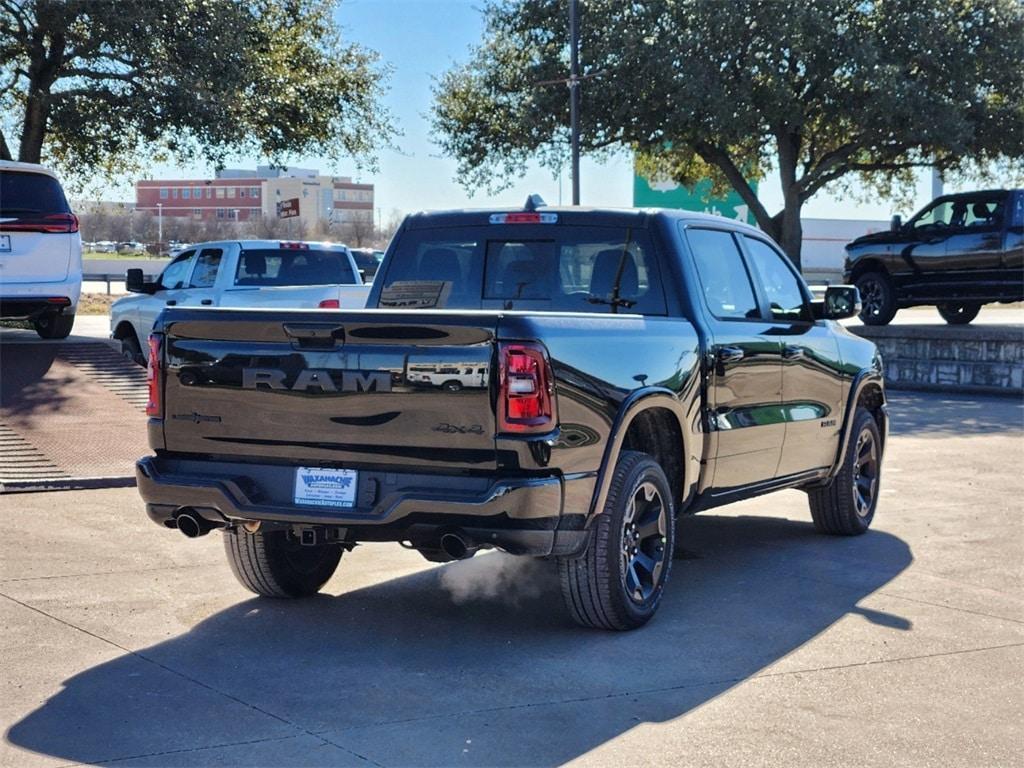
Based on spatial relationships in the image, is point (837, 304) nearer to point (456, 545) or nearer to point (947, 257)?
point (456, 545)

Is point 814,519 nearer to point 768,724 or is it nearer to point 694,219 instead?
point 694,219

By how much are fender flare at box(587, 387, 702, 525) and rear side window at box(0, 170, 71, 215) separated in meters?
10.4

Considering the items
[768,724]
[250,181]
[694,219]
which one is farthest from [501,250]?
[250,181]

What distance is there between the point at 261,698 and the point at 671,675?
158cm

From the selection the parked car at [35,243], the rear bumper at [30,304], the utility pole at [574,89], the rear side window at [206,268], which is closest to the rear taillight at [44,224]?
the parked car at [35,243]

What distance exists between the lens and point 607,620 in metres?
6.16

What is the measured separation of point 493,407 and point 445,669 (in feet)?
3.47

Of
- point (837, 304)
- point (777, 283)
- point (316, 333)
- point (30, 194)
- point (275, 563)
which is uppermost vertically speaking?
point (30, 194)

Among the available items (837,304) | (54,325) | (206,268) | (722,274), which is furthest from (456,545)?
(54,325)

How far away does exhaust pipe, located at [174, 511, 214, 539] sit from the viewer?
20.1ft

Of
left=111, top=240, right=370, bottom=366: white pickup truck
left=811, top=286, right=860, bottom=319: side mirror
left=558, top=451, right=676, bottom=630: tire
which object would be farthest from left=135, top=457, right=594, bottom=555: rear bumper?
left=111, top=240, right=370, bottom=366: white pickup truck

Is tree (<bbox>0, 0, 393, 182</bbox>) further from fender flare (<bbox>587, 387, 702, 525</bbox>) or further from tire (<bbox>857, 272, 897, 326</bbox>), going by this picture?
fender flare (<bbox>587, 387, 702, 525</bbox>)

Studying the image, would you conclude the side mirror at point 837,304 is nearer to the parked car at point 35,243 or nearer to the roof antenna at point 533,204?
the roof antenna at point 533,204

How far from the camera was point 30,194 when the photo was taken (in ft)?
50.2
